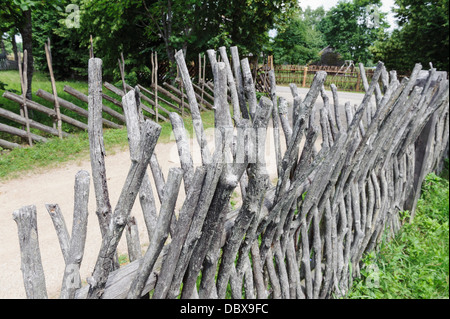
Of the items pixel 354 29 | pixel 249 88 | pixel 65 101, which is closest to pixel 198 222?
Answer: pixel 249 88

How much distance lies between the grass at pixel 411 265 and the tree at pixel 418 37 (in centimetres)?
1305

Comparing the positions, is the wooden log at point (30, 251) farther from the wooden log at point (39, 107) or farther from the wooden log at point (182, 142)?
the wooden log at point (39, 107)

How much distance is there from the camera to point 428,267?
2.45m

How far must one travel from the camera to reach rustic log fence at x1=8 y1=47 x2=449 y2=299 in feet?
2.90

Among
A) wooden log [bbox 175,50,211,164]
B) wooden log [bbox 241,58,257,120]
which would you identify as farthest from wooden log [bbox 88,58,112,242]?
wooden log [bbox 241,58,257,120]

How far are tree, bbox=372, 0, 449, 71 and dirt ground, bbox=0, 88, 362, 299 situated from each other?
13713 mm

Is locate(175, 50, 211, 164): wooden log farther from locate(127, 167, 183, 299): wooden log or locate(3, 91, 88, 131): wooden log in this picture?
locate(3, 91, 88, 131): wooden log

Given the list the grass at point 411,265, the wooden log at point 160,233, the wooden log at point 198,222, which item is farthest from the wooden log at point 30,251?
the grass at point 411,265

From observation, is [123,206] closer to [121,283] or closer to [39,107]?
[121,283]

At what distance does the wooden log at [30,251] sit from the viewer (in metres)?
0.83

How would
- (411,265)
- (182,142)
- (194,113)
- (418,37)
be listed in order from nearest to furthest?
(182,142) < (194,113) < (411,265) < (418,37)

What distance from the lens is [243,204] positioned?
1159 millimetres

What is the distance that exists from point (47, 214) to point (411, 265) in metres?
3.97
